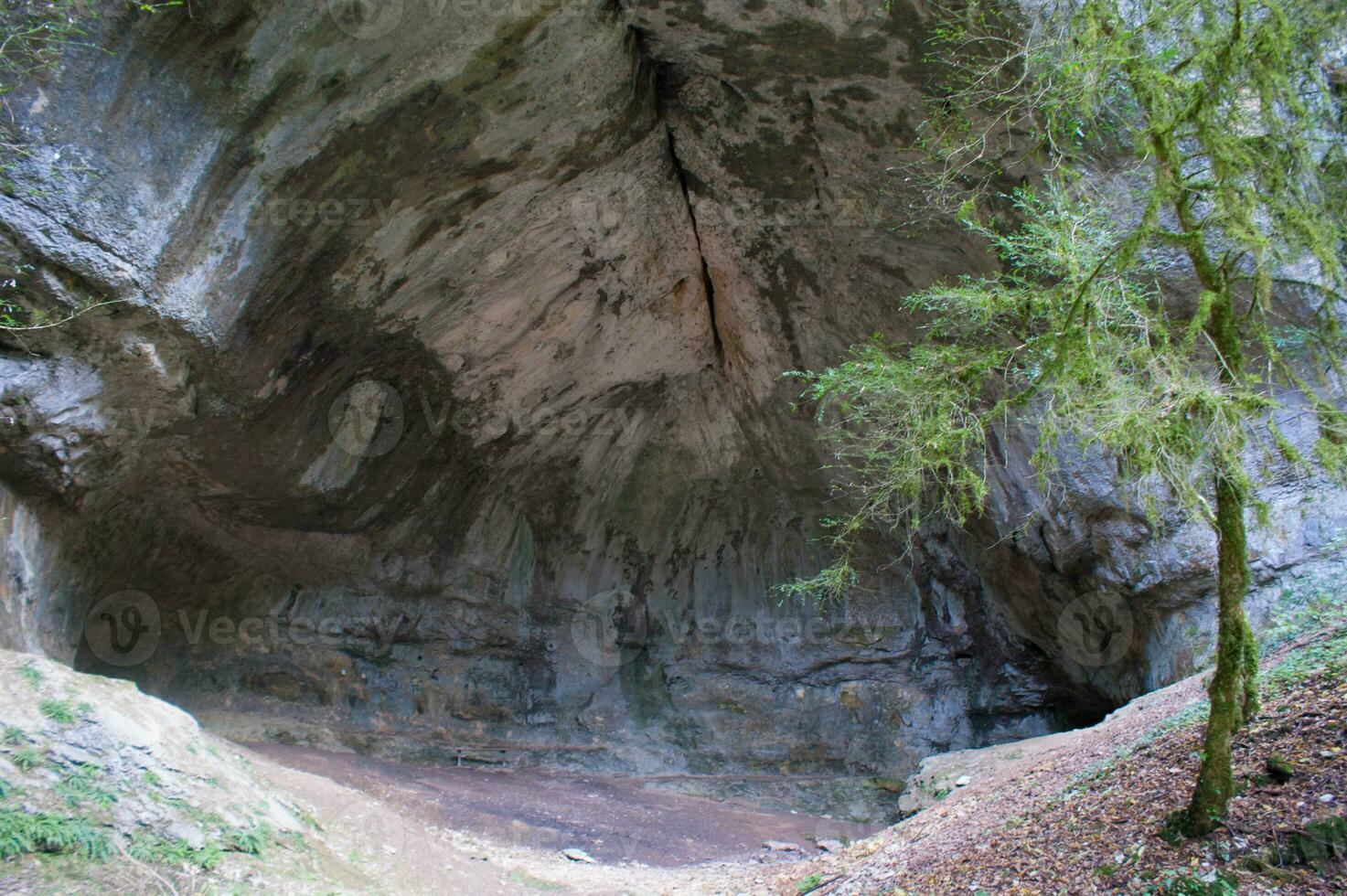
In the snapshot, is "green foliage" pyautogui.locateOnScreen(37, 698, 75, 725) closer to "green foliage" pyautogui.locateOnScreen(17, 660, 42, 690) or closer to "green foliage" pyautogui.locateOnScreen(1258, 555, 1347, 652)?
"green foliage" pyautogui.locateOnScreen(17, 660, 42, 690)

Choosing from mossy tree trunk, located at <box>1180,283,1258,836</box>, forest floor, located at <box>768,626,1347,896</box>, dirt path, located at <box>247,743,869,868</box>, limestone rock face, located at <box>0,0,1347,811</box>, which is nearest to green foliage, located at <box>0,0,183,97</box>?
limestone rock face, located at <box>0,0,1347,811</box>

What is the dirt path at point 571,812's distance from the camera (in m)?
9.27

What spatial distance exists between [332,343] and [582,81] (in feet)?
11.3

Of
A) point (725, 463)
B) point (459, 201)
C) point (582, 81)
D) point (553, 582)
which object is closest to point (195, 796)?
point (459, 201)

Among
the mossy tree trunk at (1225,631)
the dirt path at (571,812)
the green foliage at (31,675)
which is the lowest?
the dirt path at (571,812)

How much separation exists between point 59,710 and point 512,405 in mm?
6662

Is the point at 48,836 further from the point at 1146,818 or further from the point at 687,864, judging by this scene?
the point at 687,864

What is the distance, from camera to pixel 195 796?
5668 millimetres

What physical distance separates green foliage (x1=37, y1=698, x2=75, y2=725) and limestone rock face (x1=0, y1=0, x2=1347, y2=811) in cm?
247

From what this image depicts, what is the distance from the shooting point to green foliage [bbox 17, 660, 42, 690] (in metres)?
5.67

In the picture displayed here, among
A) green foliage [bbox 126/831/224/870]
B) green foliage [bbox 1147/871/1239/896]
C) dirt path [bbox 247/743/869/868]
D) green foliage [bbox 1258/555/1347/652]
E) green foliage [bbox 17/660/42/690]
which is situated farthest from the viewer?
dirt path [bbox 247/743/869/868]

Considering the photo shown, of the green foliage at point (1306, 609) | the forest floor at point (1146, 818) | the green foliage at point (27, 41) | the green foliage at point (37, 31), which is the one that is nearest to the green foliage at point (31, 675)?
the green foliage at point (27, 41)

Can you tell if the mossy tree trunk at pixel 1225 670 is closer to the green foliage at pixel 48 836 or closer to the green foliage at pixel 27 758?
the green foliage at pixel 48 836

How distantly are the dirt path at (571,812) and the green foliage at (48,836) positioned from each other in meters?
3.99
